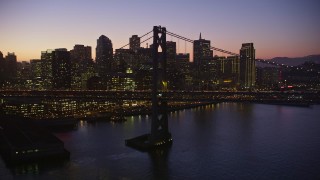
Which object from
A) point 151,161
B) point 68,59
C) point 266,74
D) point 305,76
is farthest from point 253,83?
point 151,161

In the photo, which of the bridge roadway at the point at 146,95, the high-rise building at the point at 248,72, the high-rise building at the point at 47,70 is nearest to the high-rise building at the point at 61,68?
the high-rise building at the point at 47,70

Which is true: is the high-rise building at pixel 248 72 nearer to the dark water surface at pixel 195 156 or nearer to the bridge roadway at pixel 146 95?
the bridge roadway at pixel 146 95

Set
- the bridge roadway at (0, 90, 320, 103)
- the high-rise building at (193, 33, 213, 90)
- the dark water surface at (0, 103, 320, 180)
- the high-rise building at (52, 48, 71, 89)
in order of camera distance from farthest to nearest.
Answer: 1. the high-rise building at (193, 33, 213, 90)
2. the high-rise building at (52, 48, 71, 89)
3. the bridge roadway at (0, 90, 320, 103)
4. the dark water surface at (0, 103, 320, 180)

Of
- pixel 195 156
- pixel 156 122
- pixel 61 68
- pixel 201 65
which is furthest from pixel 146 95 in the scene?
pixel 201 65

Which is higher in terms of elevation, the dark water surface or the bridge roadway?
the bridge roadway

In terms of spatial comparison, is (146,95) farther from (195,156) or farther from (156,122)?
(195,156)

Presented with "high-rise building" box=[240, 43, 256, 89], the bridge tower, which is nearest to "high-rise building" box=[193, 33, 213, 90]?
"high-rise building" box=[240, 43, 256, 89]

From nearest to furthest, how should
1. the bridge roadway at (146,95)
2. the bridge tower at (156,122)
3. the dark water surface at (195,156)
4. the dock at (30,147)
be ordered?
1. the dark water surface at (195,156)
2. the dock at (30,147)
3. the bridge tower at (156,122)
4. the bridge roadway at (146,95)

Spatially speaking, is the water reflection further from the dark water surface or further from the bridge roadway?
the bridge roadway

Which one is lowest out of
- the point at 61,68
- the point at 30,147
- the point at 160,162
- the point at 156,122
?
the point at 160,162

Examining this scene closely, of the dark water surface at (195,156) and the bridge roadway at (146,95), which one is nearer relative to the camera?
the dark water surface at (195,156)
